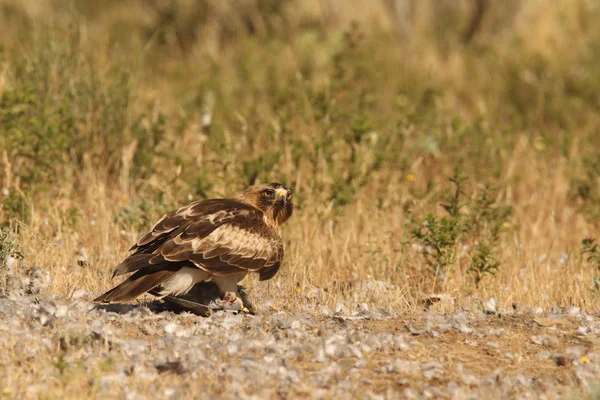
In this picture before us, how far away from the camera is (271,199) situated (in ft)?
26.6

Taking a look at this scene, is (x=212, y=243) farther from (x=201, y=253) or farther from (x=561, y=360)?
(x=561, y=360)

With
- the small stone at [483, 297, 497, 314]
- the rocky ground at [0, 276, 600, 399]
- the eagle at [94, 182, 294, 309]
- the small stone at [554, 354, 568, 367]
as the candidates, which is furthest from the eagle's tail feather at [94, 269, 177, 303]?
the small stone at [554, 354, 568, 367]

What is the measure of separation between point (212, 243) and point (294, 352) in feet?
5.07

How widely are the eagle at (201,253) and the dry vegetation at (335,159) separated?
40 centimetres

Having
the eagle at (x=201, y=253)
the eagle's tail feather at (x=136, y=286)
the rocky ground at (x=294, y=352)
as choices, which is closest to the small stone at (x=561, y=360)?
the rocky ground at (x=294, y=352)

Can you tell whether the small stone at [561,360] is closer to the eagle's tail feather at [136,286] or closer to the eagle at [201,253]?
the eagle at [201,253]

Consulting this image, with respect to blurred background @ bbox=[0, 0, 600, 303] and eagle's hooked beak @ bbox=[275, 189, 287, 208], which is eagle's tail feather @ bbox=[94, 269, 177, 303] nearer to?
blurred background @ bbox=[0, 0, 600, 303]

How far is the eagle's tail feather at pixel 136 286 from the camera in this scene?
669 cm

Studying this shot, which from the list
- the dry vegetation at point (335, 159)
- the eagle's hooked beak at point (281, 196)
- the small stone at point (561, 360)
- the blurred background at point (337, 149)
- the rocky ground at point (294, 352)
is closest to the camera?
the rocky ground at point (294, 352)

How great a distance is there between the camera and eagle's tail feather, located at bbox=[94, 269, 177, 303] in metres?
6.69

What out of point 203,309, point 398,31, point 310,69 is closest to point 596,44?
point 398,31

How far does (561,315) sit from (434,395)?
6.57 feet

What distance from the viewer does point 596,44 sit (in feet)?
48.5

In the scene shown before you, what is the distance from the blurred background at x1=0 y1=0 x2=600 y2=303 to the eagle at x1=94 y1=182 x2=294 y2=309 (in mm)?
754
